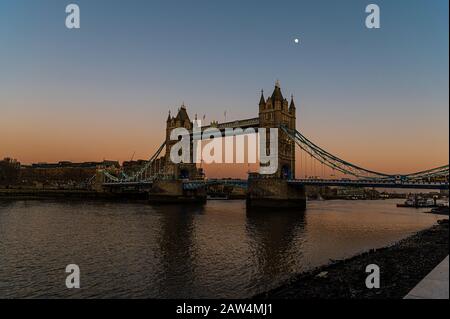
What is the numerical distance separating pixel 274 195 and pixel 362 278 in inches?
1814

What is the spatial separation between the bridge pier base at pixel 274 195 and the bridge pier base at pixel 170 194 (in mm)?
23848

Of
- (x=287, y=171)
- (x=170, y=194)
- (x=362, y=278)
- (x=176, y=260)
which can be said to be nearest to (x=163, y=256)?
(x=176, y=260)

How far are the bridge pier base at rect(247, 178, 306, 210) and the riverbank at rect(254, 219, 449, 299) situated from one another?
39.9 metres

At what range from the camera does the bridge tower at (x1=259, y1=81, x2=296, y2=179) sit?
67.4 m

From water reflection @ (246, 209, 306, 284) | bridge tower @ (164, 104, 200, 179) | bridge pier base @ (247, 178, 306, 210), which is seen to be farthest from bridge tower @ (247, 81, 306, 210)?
bridge tower @ (164, 104, 200, 179)

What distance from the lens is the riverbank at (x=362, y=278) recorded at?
39.5 feet

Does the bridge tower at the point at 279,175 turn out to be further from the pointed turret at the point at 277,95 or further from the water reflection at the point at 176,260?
the water reflection at the point at 176,260

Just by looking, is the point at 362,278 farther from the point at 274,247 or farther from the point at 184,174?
the point at 184,174

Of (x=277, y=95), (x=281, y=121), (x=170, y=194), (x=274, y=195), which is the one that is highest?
(x=277, y=95)

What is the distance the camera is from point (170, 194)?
81750mm

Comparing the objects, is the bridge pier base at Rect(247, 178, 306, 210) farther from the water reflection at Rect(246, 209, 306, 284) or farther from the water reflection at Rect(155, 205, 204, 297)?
the water reflection at Rect(155, 205, 204, 297)
